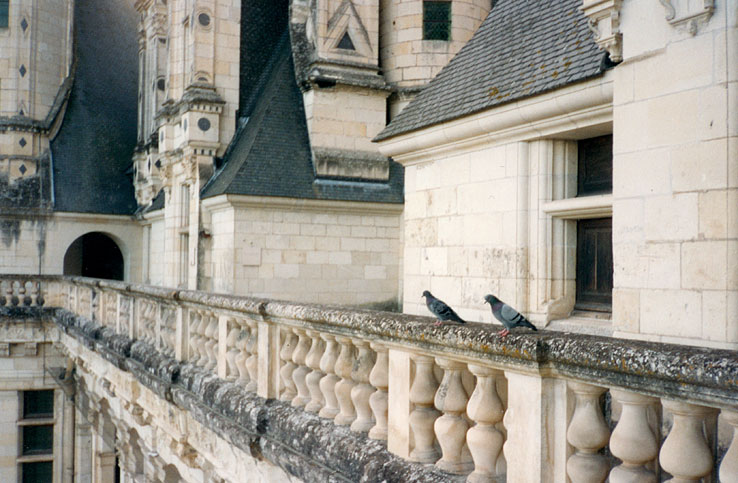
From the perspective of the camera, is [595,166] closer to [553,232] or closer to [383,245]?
[553,232]

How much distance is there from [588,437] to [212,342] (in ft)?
12.2

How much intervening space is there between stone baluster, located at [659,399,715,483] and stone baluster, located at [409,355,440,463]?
1.13 metres

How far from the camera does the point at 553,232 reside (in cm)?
591

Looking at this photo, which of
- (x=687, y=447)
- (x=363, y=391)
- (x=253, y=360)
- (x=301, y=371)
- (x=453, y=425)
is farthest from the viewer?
(x=253, y=360)

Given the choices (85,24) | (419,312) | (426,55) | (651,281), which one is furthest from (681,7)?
(85,24)

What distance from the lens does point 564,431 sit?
7.38 feet

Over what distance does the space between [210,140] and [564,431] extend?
35.3 feet

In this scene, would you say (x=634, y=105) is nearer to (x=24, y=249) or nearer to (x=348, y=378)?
(x=348, y=378)

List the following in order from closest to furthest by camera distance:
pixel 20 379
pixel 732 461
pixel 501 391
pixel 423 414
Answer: pixel 732 461, pixel 423 414, pixel 501 391, pixel 20 379

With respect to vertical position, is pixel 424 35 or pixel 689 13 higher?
pixel 424 35

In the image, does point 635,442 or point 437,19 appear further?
point 437,19

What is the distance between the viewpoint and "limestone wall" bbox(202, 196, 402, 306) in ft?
36.1

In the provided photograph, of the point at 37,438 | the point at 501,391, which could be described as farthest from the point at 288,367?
the point at 37,438

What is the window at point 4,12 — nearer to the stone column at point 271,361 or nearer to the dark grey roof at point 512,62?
the dark grey roof at point 512,62
